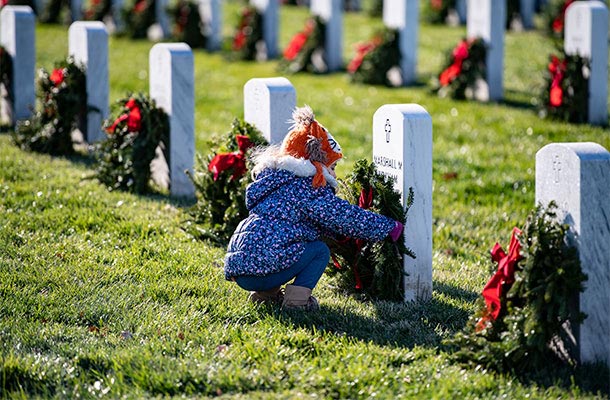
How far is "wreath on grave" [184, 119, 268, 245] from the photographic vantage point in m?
6.95

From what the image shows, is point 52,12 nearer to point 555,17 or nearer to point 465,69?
point 555,17

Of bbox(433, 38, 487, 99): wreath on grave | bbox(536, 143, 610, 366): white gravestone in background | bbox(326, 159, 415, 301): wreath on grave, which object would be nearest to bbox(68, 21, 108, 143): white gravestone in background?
bbox(326, 159, 415, 301): wreath on grave

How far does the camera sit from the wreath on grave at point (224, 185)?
22.8 ft

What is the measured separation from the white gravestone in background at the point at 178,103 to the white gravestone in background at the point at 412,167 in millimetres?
2918

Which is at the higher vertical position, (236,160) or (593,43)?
(593,43)

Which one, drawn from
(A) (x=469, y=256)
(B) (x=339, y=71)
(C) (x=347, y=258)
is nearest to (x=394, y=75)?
(B) (x=339, y=71)

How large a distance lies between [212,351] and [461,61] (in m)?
8.43

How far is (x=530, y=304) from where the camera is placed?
181 inches

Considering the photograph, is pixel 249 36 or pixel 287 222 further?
pixel 249 36

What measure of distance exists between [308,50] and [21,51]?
5050 mm

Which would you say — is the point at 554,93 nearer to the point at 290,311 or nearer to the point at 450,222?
the point at 450,222

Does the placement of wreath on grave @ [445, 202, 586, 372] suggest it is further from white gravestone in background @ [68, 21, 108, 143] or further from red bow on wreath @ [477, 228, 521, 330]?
white gravestone in background @ [68, 21, 108, 143]

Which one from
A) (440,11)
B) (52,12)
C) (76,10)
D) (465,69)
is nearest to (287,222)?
(465,69)

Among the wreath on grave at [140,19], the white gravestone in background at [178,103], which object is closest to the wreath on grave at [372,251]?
the white gravestone in background at [178,103]
